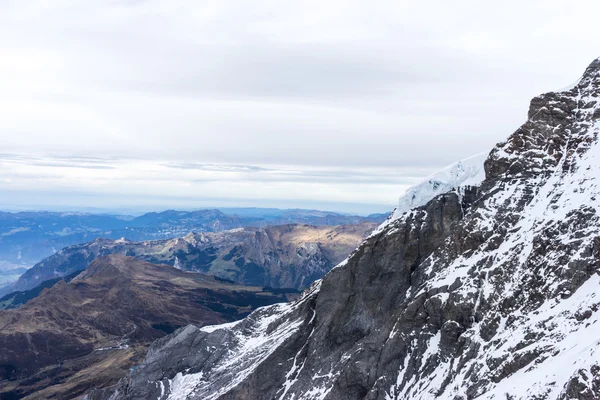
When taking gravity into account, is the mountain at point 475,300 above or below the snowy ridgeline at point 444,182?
below

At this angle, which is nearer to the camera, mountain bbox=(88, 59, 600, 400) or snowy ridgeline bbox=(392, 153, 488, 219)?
mountain bbox=(88, 59, 600, 400)

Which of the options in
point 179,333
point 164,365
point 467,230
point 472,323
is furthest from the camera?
point 179,333

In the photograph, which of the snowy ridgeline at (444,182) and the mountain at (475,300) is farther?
the snowy ridgeline at (444,182)

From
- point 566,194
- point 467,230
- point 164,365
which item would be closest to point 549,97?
point 566,194

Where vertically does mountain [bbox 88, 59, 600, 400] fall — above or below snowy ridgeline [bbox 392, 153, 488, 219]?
below

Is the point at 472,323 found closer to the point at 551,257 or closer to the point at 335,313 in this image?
the point at 551,257

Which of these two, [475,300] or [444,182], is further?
[444,182]

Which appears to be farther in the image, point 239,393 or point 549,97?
point 239,393

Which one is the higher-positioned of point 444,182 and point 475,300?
point 444,182
